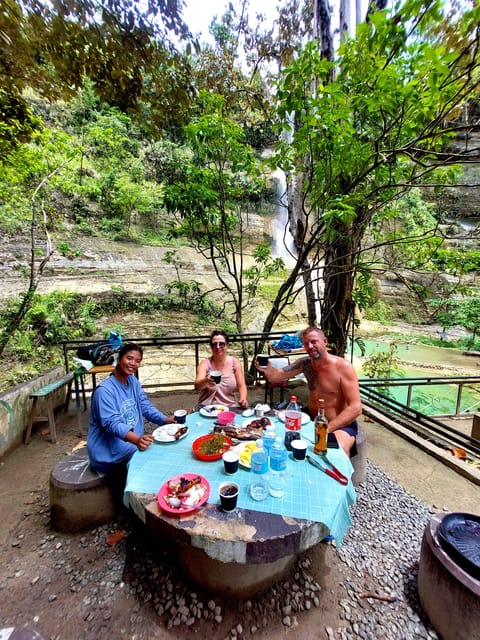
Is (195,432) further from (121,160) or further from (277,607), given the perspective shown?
(121,160)

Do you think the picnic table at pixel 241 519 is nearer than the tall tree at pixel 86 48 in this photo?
Yes

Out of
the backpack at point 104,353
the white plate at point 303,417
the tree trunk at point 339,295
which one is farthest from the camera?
the tree trunk at point 339,295

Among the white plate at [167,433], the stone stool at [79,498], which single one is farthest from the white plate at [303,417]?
the stone stool at [79,498]

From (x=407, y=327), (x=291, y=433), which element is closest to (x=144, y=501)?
(x=291, y=433)

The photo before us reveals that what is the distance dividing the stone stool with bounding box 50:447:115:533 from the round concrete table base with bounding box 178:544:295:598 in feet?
2.58

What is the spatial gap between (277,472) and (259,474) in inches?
4.1

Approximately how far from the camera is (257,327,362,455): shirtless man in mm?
2242

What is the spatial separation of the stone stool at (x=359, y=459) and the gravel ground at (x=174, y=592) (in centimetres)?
42

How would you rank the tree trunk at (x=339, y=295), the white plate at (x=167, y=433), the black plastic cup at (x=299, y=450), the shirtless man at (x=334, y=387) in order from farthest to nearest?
1. the tree trunk at (x=339, y=295)
2. the shirtless man at (x=334, y=387)
3. the white plate at (x=167, y=433)
4. the black plastic cup at (x=299, y=450)

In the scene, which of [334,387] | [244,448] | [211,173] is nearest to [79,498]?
[244,448]

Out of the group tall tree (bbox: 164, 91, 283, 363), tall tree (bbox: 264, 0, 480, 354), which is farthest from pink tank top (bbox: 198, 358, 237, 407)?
tall tree (bbox: 164, 91, 283, 363)

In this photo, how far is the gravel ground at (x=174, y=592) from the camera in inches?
56.9

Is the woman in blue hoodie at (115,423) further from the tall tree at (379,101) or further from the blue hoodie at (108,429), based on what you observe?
the tall tree at (379,101)

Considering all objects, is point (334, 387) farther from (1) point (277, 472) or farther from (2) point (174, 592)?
(2) point (174, 592)
